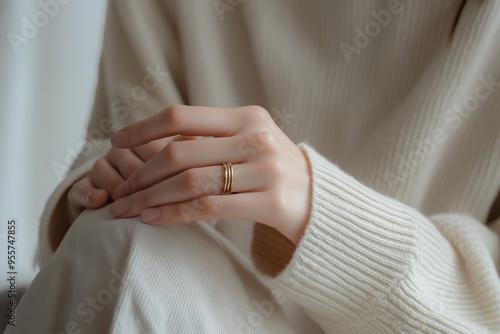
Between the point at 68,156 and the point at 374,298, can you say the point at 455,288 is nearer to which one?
the point at 374,298

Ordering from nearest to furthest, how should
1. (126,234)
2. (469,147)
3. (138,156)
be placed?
1. (126,234)
2. (138,156)
3. (469,147)

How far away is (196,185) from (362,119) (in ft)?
1.19

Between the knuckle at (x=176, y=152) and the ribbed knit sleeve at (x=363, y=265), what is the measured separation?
0.44 feet

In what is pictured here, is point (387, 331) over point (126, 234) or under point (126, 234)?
under

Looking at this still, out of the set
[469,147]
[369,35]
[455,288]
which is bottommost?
[455,288]

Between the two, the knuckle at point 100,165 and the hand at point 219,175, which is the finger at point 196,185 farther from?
the knuckle at point 100,165

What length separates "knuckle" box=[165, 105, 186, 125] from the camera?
544 millimetres

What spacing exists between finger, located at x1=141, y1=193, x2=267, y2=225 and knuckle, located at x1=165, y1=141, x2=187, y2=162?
43 millimetres

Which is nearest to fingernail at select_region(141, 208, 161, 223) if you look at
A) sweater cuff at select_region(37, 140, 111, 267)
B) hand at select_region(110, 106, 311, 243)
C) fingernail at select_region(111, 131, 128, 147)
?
hand at select_region(110, 106, 311, 243)

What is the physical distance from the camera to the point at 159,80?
84 cm

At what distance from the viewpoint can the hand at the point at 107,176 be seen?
61 cm

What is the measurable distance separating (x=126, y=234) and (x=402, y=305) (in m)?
0.29

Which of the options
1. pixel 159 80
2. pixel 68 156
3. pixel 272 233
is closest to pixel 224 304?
pixel 272 233

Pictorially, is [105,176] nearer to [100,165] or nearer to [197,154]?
[100,165]
